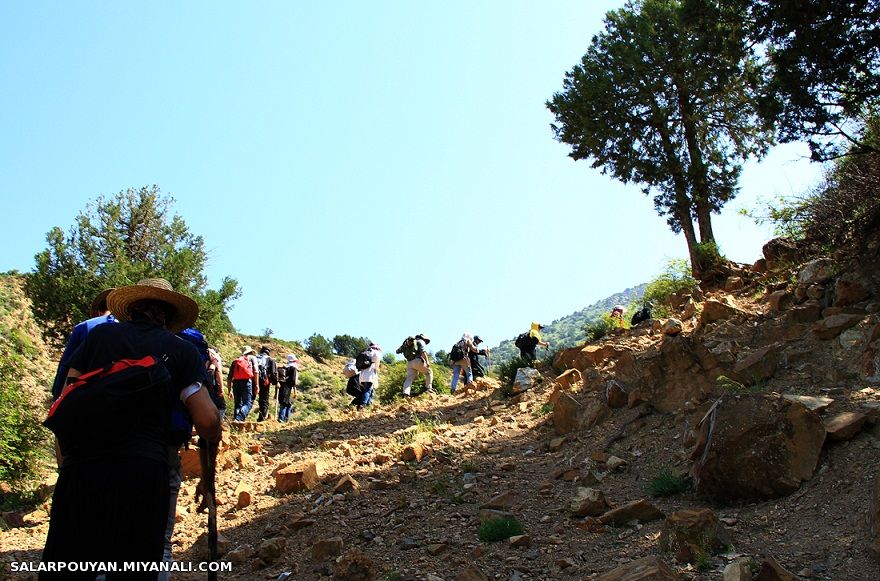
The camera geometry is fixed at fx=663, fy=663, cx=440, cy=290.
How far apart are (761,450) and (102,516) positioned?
4.74 m

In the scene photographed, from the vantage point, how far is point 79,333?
433 cm

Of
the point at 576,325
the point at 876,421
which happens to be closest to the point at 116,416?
the point at 876,421

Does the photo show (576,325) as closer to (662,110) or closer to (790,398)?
(662,110)

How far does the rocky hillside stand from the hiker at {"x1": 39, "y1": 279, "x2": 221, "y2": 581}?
95.8 inches

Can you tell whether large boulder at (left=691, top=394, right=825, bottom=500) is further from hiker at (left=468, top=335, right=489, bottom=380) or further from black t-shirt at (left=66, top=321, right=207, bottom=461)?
hiker at (left=468, top=335, right=489, bottom=380)

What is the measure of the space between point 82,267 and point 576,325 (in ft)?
357

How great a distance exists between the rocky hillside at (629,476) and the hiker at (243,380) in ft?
6.41

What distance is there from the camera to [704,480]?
5.55 metres

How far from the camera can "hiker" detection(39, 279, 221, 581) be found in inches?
106

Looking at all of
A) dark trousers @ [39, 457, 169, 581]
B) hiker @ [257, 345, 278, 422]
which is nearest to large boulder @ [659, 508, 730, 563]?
dark trousers @ [39, 457, 169, 581]

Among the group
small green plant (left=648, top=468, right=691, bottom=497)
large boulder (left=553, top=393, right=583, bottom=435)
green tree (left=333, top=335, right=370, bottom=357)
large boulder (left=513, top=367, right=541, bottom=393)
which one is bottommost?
small green plant (left=648, top=468, right=691, bottom=497)

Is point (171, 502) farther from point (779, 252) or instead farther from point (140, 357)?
point (779, 252)

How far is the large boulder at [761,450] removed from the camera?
5.26 m

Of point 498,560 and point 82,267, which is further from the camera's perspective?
point 82,267
